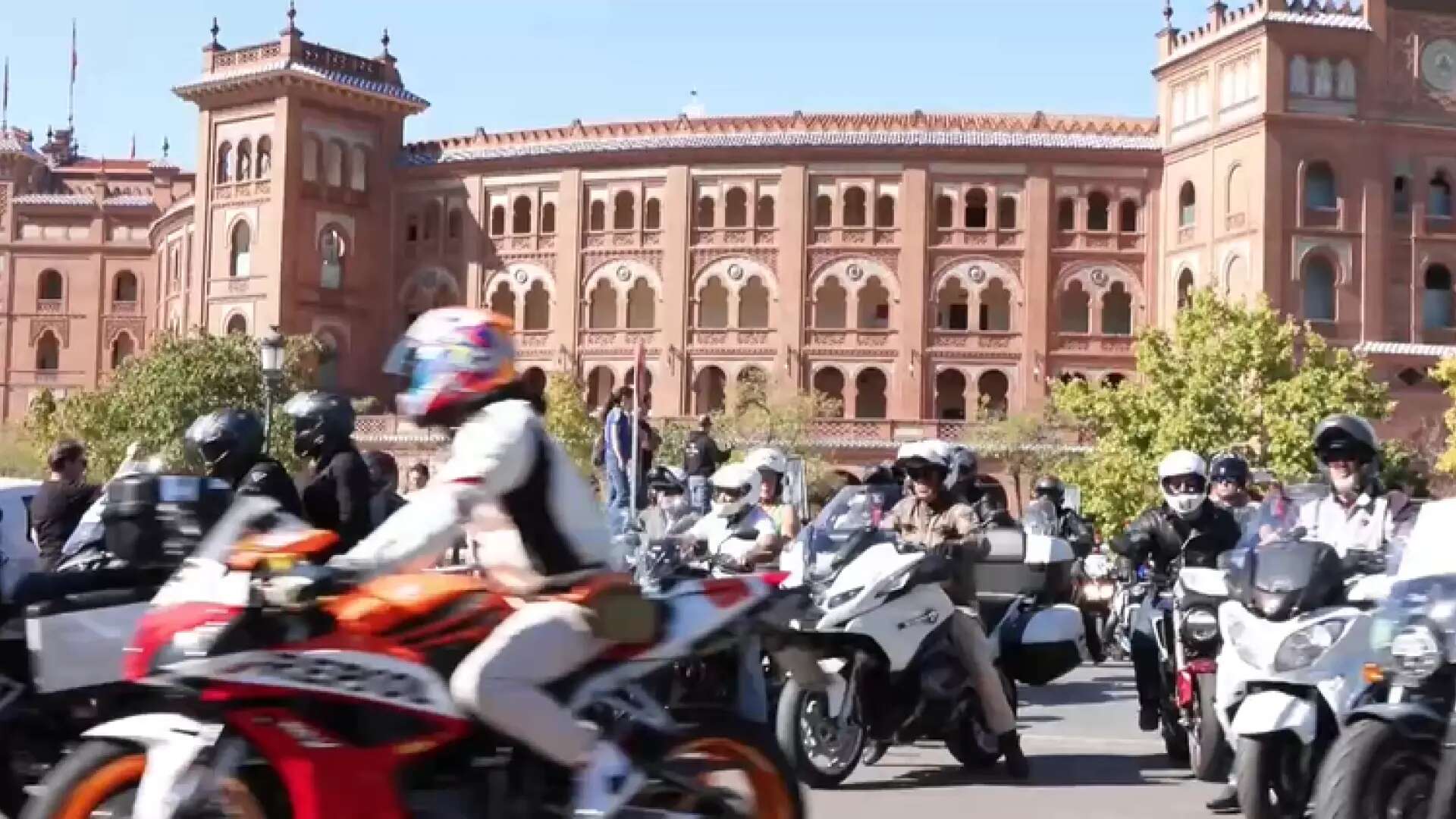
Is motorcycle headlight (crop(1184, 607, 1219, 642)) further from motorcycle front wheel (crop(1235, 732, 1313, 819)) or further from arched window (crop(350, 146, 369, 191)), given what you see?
arched window (crop(350, 146, 369, 191))

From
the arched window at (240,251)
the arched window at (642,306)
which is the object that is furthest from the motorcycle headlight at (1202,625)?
the arched window at (240,251)

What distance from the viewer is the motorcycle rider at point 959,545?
9156 mm

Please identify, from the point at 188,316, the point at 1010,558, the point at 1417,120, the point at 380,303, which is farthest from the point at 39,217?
the point at 1010,558

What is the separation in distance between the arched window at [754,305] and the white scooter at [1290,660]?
56.0 metres

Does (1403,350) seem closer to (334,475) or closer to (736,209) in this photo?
(736,209)

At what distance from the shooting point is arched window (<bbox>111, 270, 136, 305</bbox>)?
81.7 metres

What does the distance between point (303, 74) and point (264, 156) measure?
3.23m

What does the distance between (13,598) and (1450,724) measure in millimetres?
4991

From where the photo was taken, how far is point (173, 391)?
52.5 metres

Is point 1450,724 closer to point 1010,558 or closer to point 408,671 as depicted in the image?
point 408,671

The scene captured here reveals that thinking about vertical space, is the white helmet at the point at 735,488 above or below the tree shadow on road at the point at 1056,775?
above

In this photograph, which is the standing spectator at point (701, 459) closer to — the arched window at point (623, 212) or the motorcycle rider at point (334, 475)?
the motorcycle rider at point (334, 475)

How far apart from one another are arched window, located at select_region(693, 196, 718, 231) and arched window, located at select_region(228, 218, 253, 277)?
15421 millimetres

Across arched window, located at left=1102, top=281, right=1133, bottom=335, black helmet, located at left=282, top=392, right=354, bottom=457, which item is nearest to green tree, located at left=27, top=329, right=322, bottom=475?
arched window, located at left=1102, top=281, right=1133, bottom=335
